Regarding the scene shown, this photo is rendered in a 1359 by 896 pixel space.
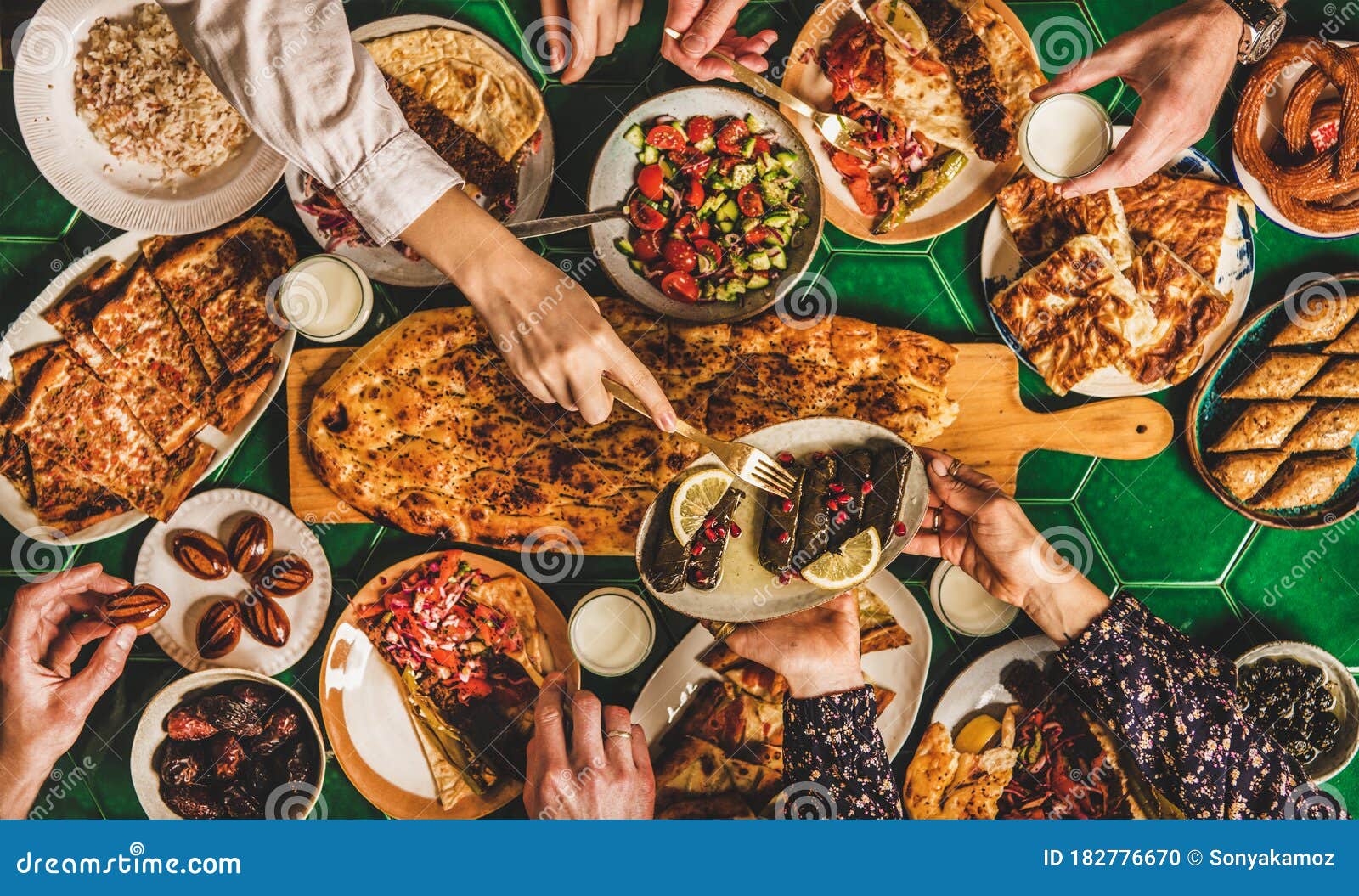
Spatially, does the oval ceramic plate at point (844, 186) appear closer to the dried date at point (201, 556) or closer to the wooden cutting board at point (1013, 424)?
the wooden cutting board at point (1013, 424)

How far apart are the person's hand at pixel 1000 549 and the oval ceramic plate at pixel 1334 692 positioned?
1.23 m

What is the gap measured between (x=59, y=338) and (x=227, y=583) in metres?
1.84

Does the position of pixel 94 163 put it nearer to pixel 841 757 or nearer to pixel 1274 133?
pixel 841 757

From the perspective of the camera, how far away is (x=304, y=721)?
5.11 metres

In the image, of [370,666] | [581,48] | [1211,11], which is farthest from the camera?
[370,666]

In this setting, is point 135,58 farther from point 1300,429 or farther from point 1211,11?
point 1300,429

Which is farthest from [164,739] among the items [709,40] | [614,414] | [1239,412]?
[1239,412]

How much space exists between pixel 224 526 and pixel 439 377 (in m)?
1.78

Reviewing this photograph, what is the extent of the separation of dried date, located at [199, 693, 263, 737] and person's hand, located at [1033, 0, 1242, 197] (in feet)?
19.2

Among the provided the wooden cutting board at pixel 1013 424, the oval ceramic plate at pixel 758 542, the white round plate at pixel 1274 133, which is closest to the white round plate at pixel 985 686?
the wooden cutting board at pixel 1013 424

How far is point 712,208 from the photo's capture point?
486cm

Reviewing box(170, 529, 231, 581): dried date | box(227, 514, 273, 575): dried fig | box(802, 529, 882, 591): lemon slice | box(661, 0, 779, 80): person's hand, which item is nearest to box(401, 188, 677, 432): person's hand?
box(802, 529, 882, 591): lemon slice

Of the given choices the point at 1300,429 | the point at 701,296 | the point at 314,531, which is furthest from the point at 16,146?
the point at 1300,429

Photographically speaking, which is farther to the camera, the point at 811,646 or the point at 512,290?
the point at 811,646
